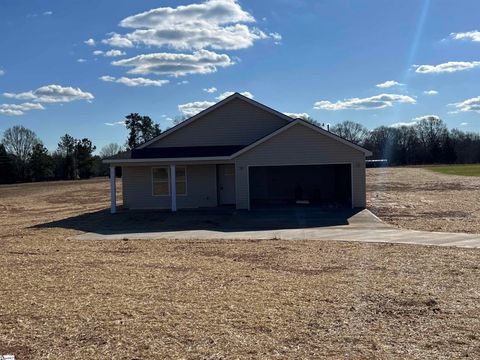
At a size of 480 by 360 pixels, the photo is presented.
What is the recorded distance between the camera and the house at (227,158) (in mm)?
24047

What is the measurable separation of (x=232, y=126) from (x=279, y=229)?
34.3 ft

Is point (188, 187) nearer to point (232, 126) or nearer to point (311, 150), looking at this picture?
point (232, 126)

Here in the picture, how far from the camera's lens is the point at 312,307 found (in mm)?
7398

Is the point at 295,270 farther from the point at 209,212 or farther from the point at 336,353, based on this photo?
the point at 209,212

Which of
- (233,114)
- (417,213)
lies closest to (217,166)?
(233,114)

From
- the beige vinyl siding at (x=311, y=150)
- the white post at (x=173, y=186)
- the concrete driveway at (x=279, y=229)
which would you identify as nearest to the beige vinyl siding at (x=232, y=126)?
the white post at (x=173, y=186)

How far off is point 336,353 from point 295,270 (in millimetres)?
4954

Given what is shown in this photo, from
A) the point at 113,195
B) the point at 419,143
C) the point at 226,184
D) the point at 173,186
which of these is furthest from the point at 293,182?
the point at 419,143

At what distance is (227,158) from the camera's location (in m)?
24.4

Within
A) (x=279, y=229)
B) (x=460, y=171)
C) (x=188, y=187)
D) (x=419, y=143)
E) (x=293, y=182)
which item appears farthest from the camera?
(x=419, y=143)

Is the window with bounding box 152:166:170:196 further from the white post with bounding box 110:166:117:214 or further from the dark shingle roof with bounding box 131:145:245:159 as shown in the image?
the white post with bounding box 110:166:117:214

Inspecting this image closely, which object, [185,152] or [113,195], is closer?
[113,195]

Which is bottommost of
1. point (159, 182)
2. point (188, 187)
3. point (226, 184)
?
point (188, 187)

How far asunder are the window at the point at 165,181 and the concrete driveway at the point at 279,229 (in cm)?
318
